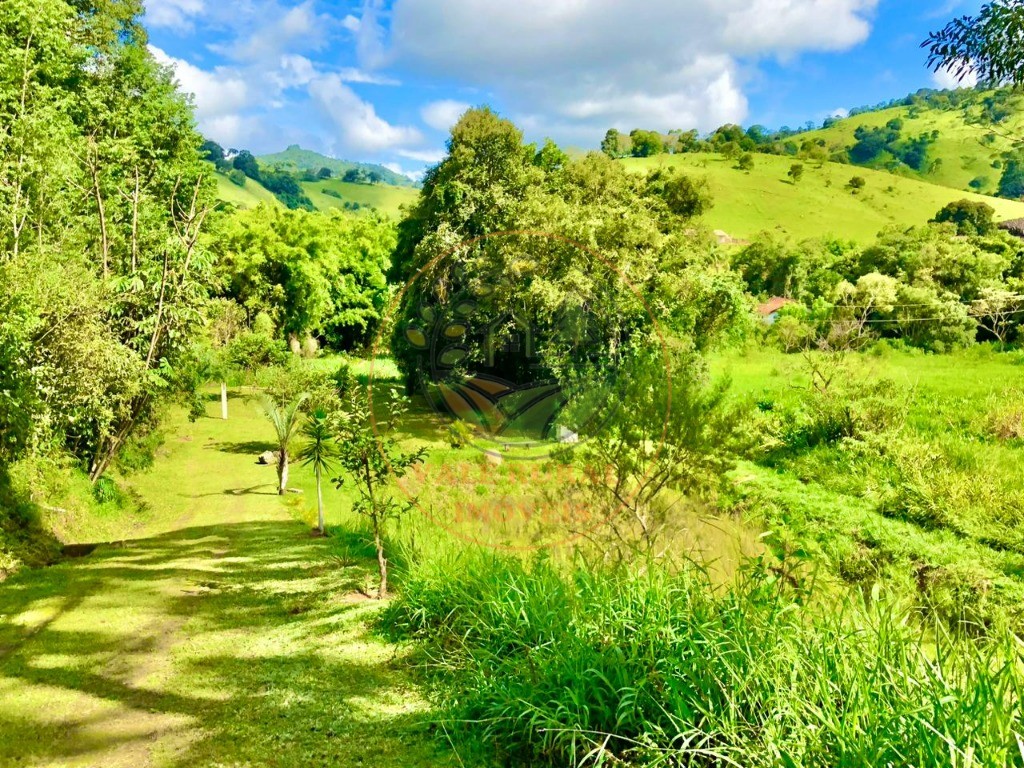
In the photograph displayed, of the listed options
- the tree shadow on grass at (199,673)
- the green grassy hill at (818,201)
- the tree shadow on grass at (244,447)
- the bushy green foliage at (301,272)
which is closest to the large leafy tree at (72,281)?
the tree shadow on grass at (199,673)

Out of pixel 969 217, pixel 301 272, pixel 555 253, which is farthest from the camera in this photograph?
pixel 969 217

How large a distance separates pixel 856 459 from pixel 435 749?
19.0 m

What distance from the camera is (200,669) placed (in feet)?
17.2

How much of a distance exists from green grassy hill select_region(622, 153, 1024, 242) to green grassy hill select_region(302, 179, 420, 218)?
A: 72.7 metres

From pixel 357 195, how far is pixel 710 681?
147m

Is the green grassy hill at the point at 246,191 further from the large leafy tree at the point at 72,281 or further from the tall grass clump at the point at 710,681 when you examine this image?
the tall grass clump at the point at 710,681

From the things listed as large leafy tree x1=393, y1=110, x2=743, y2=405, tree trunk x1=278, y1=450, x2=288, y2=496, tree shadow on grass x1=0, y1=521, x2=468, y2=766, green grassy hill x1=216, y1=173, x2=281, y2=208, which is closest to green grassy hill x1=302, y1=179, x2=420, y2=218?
green grassy hill x1=216, y1=173, x2=281, y2=208

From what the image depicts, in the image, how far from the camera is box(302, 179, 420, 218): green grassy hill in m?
129

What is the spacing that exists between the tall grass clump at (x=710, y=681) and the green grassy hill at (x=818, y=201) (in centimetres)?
5783

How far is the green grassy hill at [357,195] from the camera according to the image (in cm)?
12875

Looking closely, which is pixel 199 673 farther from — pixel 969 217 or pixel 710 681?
pixel 969 217

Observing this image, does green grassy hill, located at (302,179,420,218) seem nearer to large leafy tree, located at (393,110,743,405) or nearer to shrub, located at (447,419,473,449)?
large leafy tree, located at (393,110,743,405)

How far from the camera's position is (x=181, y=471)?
1830 centimetres

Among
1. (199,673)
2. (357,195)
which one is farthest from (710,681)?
(357,195)
